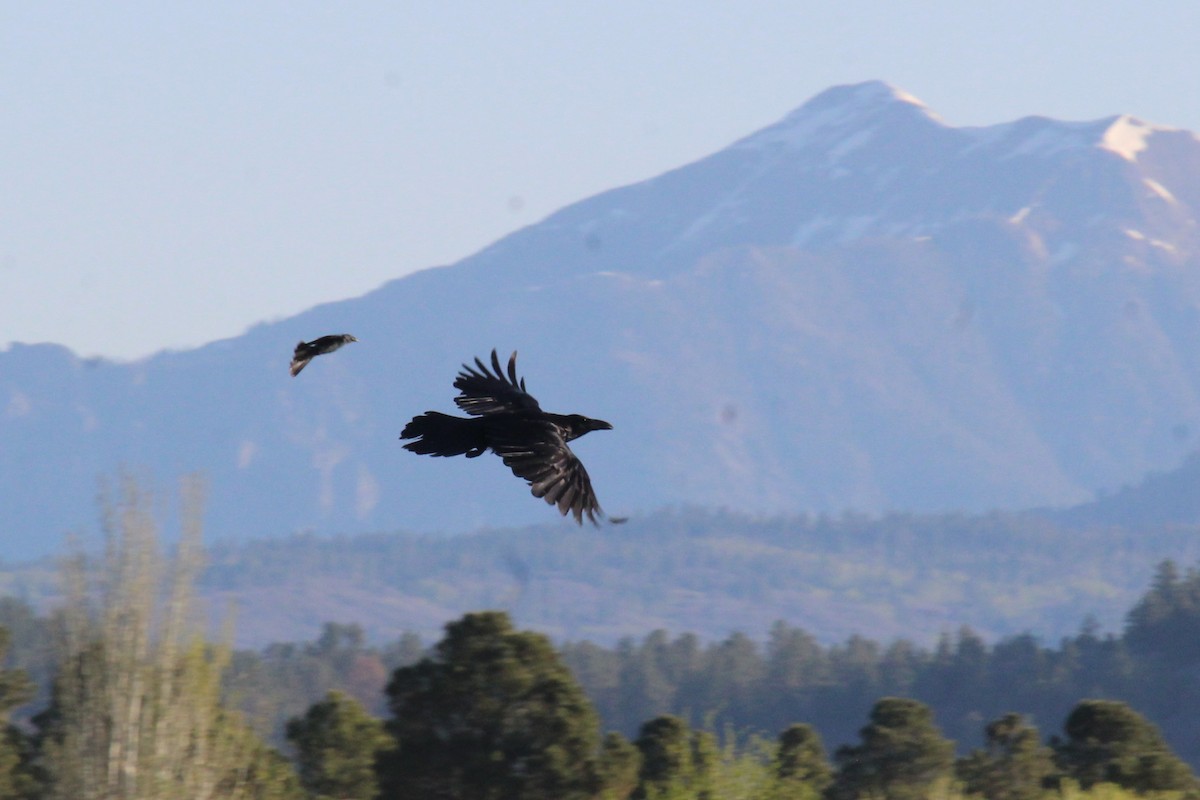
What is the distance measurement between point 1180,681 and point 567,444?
550ft

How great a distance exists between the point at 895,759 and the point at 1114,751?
4.97 m

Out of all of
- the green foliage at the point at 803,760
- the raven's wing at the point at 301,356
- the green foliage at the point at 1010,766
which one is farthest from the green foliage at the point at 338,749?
the raven's wing at the point at 301,356

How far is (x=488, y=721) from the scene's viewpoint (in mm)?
43156

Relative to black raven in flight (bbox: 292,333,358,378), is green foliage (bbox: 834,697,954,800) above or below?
below

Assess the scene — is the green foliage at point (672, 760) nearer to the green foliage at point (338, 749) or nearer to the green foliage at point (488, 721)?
the green foliage at point (488, 721)

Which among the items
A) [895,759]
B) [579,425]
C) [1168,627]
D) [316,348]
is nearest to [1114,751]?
[895,759]

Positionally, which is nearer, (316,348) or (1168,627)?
(316,348)

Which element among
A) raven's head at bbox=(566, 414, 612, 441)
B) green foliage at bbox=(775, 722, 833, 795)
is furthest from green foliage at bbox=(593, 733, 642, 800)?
raven's head at bbox=(566, 414, 612, 441)

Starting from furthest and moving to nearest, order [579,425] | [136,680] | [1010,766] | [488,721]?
1. [1010,766]
2. [488,721]
3. [136,680]
4. [579,425]

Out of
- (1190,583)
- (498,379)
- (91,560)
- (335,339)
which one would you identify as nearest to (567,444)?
(498,379)

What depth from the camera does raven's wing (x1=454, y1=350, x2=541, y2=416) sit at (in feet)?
43.9

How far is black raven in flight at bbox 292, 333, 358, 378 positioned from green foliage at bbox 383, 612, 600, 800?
105ft

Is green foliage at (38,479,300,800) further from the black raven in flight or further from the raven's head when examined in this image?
the black raven in flight

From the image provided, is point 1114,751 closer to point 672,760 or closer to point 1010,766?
point 1010,766
